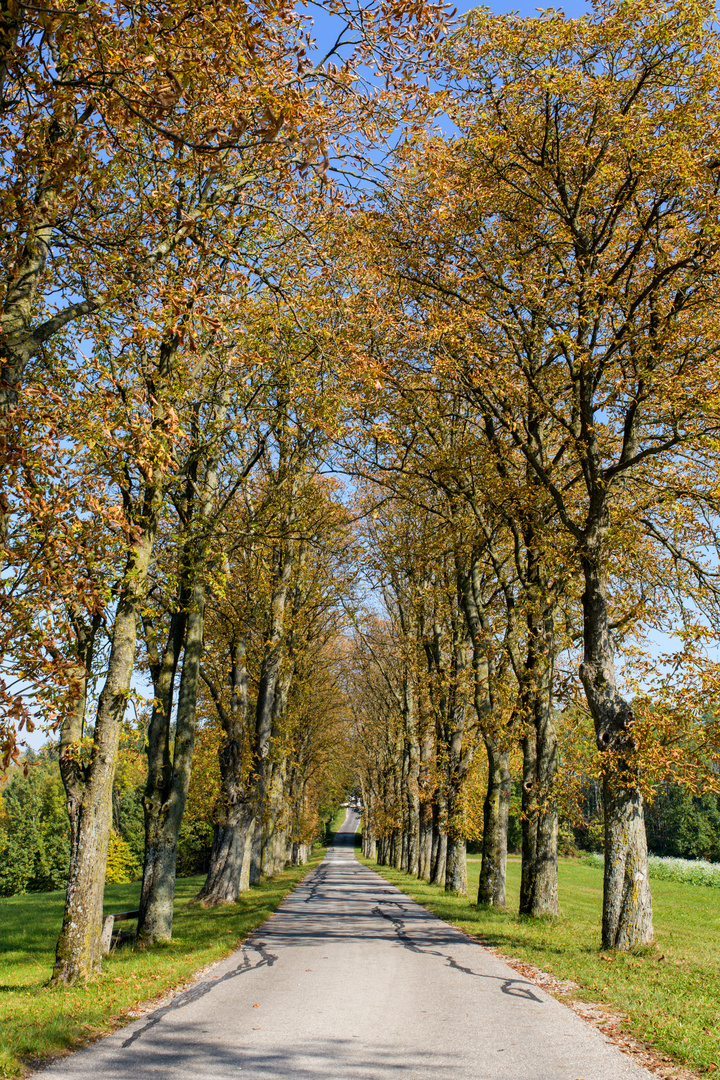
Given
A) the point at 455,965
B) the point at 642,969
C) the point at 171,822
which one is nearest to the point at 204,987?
the point at 455,965

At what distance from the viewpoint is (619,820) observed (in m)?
10.4

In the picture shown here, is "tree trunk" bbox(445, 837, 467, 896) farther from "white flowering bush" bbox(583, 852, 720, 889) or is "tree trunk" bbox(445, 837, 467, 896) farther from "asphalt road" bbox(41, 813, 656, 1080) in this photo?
"white flowering bush" bbox(583, 852, 720, 889)

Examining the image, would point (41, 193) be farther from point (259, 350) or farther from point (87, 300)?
point (259, 350)

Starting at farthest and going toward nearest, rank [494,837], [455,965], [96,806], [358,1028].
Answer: [494,837]
[455,965]
[96,806]
[358,1028]

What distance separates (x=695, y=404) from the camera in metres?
10.3

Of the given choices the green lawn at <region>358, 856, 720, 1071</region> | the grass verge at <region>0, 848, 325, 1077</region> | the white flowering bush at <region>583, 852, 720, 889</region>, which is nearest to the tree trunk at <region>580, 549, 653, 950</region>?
the green lawn at <region>358, 856, 720, 1071</region>

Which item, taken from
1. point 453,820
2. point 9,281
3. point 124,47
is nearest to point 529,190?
point 124,47

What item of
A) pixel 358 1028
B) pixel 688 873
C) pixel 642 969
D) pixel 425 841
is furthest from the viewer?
pixel 688 873

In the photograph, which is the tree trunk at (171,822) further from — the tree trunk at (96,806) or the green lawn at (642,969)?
the green lawn at (642,969)

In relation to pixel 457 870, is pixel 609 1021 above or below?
above

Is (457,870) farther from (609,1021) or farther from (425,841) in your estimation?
(609,1021)

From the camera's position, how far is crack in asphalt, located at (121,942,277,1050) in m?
6.46

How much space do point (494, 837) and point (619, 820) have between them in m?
6.52

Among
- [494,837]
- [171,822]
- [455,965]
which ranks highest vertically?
[171,822]
